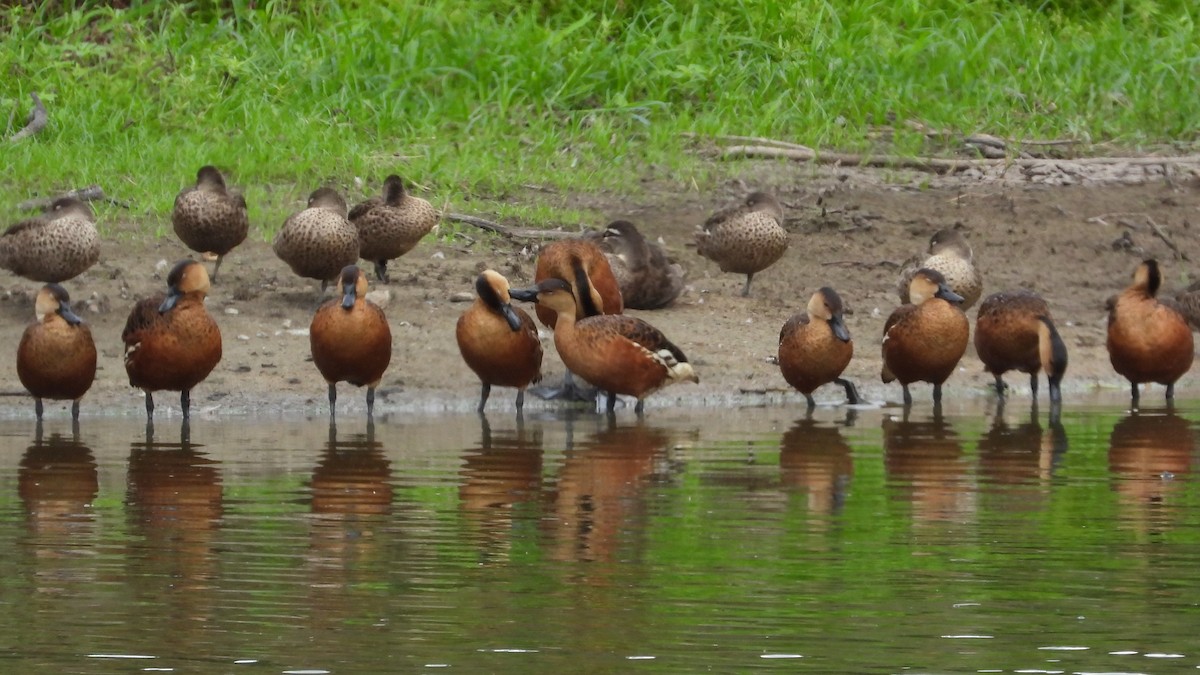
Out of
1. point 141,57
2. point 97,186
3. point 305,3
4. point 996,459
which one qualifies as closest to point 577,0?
point 305,3

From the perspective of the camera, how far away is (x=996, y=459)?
9.09 metres

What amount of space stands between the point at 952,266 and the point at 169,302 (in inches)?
185

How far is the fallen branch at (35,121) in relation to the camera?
1451 centimetres

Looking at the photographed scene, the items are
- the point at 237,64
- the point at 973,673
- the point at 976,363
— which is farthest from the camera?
the point at 237,64

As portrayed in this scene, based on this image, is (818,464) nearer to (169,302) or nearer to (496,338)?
(496,338)

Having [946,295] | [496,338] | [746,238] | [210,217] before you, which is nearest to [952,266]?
[946,295]

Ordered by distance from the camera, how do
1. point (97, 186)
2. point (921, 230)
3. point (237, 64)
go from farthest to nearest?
point (237, 64) < point (921, 230) < point (97, 186)

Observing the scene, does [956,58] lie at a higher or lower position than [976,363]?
higher

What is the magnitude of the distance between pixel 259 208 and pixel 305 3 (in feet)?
11.4

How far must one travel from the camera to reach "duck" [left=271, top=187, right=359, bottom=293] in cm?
1177

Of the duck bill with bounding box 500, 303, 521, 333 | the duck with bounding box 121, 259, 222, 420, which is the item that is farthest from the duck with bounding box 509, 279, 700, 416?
the duck with bounding box 121, 259, 222, 420

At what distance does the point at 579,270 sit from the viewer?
1142cm

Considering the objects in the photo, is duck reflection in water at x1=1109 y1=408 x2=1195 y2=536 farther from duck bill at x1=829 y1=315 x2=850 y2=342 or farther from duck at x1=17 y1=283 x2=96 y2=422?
duck at x1=17 y1=283 x2=96 y2=422

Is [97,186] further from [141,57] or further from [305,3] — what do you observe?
[305,3]
